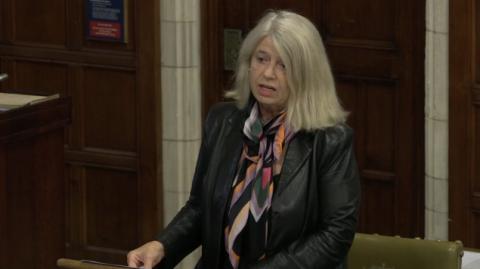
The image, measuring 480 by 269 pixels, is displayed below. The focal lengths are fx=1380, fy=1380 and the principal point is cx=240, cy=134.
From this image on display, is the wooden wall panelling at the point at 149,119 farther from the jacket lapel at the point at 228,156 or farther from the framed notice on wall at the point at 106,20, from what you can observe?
the jacket lapel at the point at 228,156

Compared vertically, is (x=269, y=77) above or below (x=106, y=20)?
above

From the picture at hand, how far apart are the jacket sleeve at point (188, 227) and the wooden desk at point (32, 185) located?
75cm

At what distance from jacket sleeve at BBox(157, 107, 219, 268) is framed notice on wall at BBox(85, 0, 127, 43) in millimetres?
2878

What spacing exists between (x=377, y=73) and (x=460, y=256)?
2.35m

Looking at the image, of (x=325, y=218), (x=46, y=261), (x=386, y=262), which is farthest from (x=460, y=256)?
(x=46, y=261)

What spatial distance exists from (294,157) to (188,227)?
427mm

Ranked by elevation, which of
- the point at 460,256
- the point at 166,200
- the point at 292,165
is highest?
the point at 292,165

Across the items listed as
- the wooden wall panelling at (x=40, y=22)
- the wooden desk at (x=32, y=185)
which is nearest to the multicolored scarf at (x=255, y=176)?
the wooden desk at (x=32, y=185)

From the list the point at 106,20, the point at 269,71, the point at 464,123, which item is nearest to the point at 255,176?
the point at 269,71

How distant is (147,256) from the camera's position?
13.8 feet

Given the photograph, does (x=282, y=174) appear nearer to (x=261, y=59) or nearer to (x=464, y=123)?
(x=261, y=59)

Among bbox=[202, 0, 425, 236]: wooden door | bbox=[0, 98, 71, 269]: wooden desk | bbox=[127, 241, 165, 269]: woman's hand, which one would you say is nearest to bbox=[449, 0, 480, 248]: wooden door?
bbox=[202, 0, 425, 236]: wooden door

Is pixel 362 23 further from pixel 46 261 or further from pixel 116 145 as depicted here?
pixel 46 261

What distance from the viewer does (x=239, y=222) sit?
4211mm
